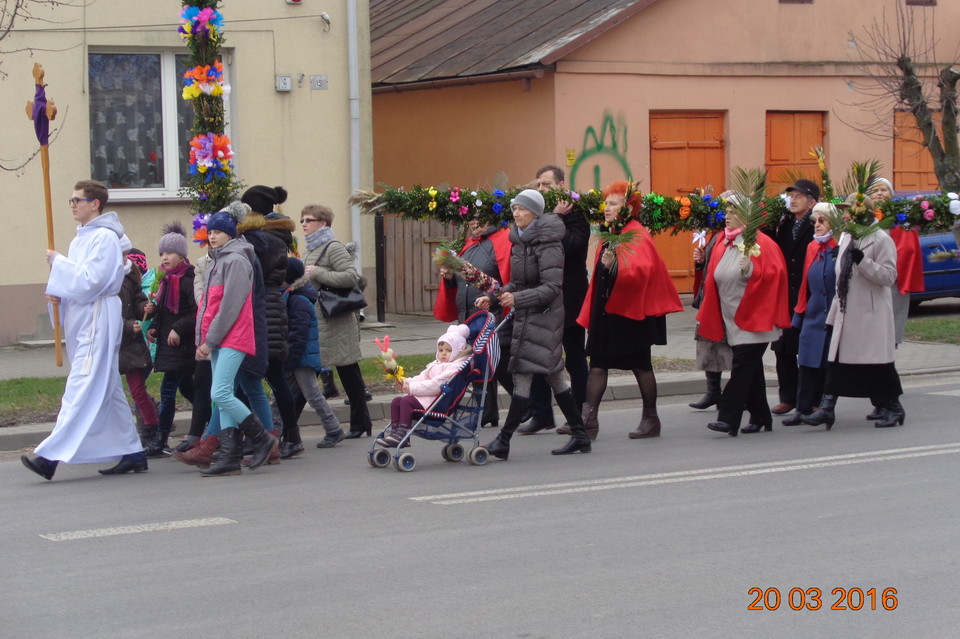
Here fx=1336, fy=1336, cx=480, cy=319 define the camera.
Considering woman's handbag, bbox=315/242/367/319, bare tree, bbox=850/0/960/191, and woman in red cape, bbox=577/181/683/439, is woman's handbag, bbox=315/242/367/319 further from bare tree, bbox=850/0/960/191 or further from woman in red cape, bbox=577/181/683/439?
bare tree, bbox=850/0/960/191

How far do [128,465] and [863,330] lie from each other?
5442 mm

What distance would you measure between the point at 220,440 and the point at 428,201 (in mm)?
3260

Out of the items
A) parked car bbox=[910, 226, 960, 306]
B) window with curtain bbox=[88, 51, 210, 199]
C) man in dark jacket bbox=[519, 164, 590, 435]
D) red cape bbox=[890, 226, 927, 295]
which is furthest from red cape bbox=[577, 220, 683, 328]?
parked car bbox=[910, 226, 960, 306]

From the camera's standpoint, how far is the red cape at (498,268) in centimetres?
991

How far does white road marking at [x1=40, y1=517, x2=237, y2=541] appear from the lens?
22.6ft

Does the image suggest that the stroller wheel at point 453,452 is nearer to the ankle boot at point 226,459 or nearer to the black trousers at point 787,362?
the ankle boot at point 226,459

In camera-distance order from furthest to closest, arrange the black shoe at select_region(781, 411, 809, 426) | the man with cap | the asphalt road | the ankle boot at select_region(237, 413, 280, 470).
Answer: the man with cap, the black shoe at select_region(781, 411, 809, 426), the ankle boot at select_region(237, 413, 280, 470), the asphalt road

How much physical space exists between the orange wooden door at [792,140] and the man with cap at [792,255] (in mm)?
10692

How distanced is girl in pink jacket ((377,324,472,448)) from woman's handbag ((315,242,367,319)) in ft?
4.82

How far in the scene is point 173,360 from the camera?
30.3ft

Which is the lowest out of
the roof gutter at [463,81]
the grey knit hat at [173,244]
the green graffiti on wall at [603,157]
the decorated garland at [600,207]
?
the grey knit hat at [173,244]

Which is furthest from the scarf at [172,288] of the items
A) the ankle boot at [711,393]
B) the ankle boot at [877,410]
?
the ankle boot at [877,410]

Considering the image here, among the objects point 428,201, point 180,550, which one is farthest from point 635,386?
point 180,550
